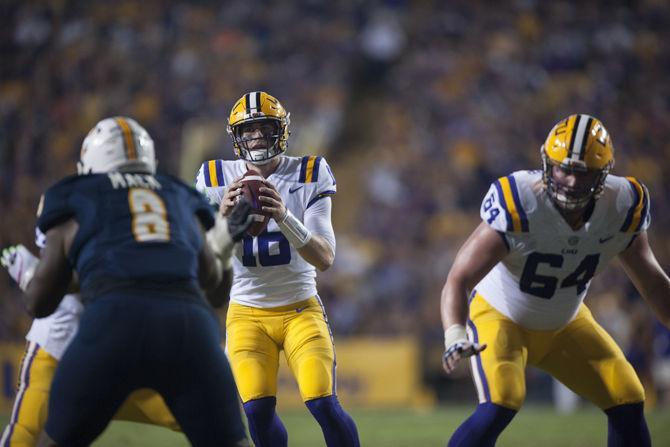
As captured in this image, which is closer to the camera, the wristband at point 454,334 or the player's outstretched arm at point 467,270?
the wristband at point 454,334

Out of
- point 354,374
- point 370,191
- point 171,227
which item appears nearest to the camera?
point 171,227

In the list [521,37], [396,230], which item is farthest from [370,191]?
[521,37]

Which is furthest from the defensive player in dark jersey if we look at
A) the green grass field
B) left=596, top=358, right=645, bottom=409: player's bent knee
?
the green grass field

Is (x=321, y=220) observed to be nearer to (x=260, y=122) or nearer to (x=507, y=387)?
(x=260, y=122)

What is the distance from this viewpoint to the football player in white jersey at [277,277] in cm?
432

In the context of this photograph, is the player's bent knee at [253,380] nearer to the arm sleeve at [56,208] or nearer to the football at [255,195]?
the football at [255,195]

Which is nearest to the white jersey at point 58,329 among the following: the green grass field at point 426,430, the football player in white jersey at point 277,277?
the football player in white jersey at point 277,277

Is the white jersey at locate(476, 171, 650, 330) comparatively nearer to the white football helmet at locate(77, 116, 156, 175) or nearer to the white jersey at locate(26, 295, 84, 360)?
the white football helmet at locate(77, 116, 156, 175)

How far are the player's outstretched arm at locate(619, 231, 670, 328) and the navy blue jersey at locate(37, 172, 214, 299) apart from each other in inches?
77.4

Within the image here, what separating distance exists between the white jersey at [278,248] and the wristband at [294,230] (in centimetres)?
27

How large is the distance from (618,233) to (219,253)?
68.0 inches

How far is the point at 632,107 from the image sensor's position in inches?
558

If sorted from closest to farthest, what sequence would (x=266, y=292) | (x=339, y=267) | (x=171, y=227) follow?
(x=171, y=227) → (x=266, y=292) → (x=339, y=267)

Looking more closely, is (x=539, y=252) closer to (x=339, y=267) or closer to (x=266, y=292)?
(x=266, y=292)
